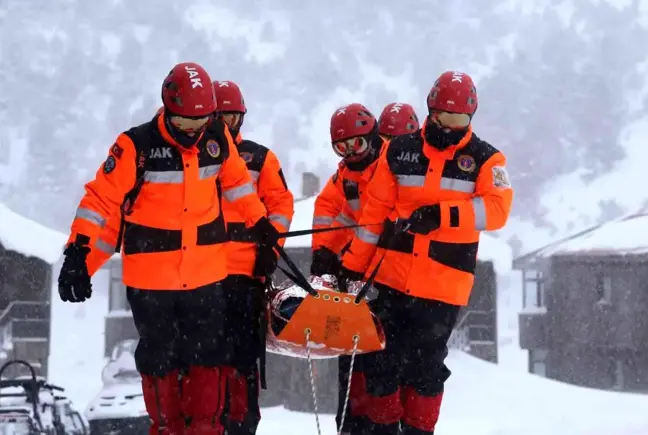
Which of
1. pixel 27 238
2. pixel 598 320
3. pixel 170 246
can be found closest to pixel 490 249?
pixel 598 320

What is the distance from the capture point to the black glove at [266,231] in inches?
213

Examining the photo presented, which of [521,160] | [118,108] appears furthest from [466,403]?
[118,108]

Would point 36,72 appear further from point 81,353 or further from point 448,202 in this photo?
point 448,202

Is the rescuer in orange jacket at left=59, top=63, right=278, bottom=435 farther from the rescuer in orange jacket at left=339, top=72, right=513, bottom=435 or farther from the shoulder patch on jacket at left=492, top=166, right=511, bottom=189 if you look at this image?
the shoulder patch on jacket at left=492, top=166, right=511, bottom=189

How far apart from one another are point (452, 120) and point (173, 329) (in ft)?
6.15

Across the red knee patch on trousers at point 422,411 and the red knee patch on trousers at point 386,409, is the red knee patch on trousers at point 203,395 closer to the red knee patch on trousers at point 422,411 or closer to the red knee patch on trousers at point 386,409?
the red knee patch on trousers at point 386,409

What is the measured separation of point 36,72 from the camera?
19375cm

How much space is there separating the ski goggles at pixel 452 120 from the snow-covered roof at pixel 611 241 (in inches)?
1110

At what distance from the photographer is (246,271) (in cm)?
580

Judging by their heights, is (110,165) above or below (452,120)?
below

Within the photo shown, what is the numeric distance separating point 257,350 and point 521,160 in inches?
6164

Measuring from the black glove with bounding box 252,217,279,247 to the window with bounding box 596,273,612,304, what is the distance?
95.8 ft

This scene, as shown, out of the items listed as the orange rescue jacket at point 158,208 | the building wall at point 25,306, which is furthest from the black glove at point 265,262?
the building wall at point 25,306

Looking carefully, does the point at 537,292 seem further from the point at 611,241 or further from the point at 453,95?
the point at 453,95
